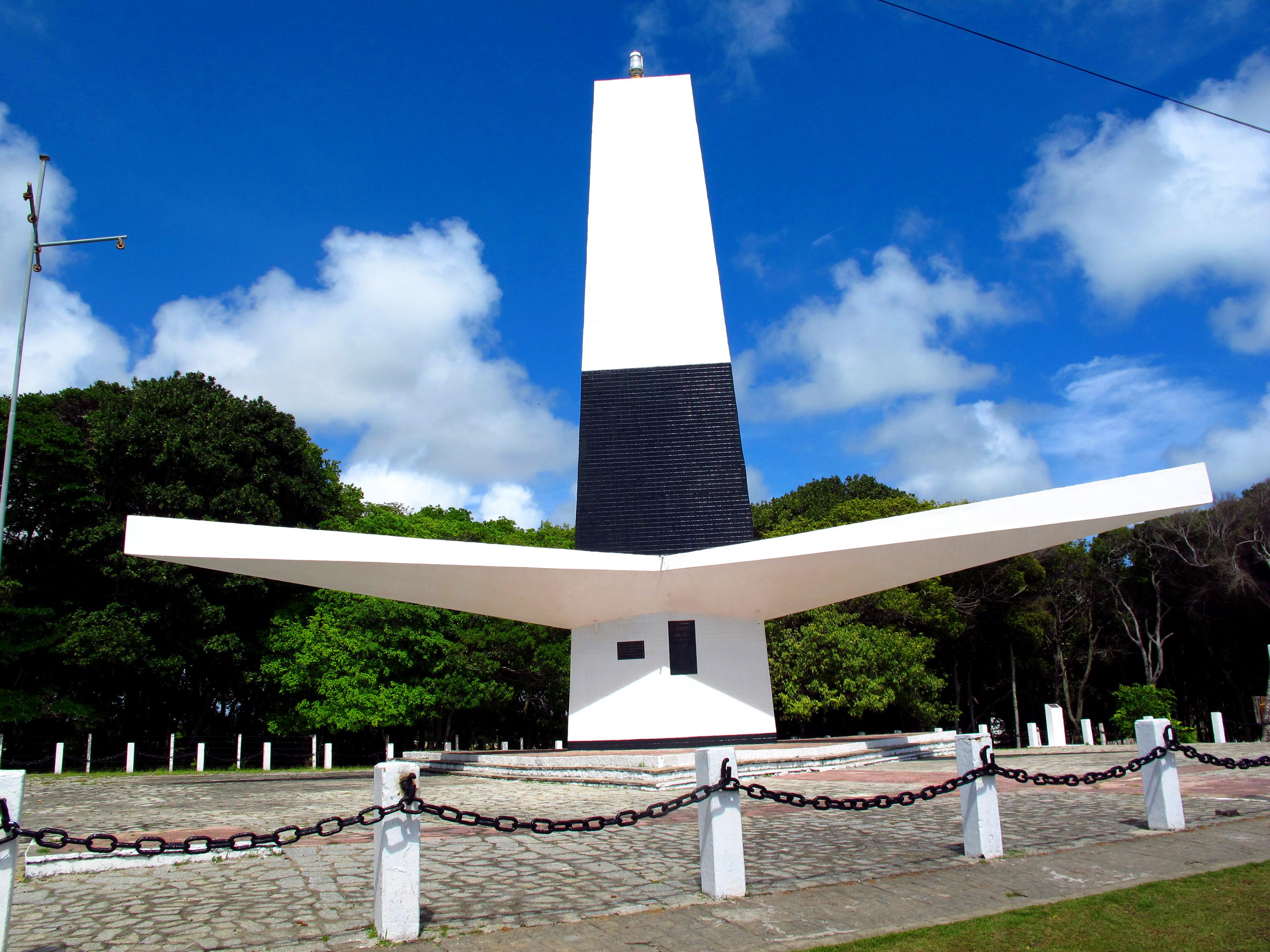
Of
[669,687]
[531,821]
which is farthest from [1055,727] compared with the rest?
[531,821]

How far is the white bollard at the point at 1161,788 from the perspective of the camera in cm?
571

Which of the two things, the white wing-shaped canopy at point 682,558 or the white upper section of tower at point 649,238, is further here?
the white upper section of tower at point 649,238

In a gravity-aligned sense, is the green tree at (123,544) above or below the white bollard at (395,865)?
above

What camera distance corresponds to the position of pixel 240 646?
20781 mm

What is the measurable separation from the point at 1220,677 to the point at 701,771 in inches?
1196

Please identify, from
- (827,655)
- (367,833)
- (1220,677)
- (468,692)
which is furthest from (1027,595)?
(367,833)

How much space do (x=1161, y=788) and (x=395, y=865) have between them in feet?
17.0

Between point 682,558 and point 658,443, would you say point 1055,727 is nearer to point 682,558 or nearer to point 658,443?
point 682,558

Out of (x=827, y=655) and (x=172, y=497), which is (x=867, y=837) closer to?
(x=827, y=655)

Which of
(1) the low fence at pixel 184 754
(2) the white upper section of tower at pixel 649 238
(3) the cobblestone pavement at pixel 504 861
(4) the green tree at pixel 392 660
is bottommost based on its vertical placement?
(1) the low fence at pixel 184 754

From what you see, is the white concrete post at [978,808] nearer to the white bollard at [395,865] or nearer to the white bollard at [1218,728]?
the white bollard at [395,865]

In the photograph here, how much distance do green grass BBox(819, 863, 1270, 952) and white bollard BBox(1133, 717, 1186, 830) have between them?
1.55m

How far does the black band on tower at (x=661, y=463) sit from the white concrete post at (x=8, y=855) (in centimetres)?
1026

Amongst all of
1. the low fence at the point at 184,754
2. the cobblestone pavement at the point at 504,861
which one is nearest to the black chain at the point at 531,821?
the cobblestone pavement at the point at 504,861
